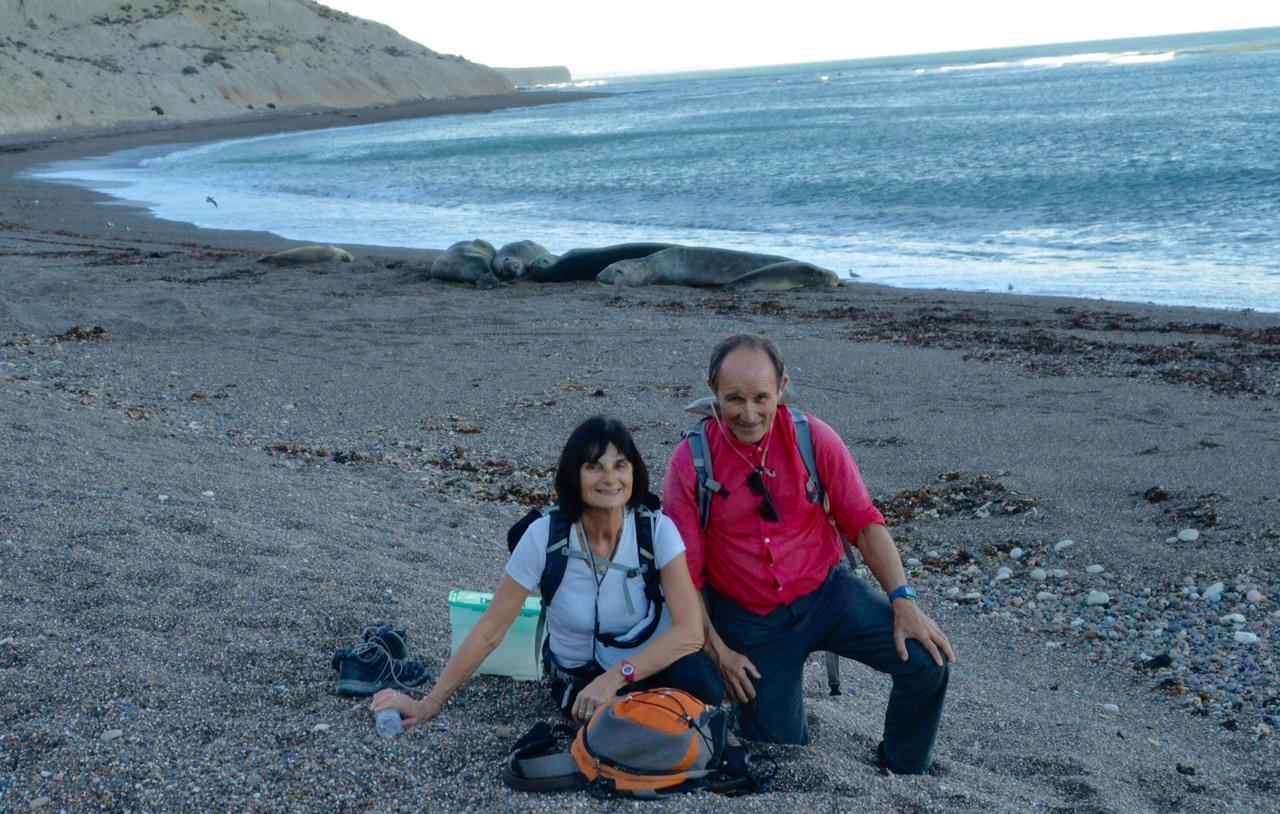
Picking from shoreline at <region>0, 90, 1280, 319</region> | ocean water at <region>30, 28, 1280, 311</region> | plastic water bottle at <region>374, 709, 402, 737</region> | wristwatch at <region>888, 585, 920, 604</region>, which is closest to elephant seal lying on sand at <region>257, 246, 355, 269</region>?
shoreline at <region>0, 90, 1280, 319</region>

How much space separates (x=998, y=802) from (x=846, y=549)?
985 millimetres

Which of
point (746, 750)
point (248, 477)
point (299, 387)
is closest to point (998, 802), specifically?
point (746, 750)

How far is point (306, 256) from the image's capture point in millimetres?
17453

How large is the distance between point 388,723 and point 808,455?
1606 mm

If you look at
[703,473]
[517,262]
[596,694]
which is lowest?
[596,694]

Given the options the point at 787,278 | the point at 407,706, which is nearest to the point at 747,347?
the point at 407,706

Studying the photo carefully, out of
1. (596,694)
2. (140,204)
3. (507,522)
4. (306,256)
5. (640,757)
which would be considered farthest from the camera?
(140,204)

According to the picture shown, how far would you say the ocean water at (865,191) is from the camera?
17.5 metres

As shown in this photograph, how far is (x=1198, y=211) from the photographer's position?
21.1 metres

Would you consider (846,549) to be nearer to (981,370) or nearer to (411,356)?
(981,370)

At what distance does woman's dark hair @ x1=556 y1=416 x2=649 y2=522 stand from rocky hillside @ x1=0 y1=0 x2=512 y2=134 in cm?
6463

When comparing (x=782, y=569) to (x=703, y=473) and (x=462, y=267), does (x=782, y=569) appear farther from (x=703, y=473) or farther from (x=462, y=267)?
(x=462, y=267)

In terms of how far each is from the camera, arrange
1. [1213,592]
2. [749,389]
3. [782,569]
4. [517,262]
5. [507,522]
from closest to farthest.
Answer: [749,389] → [782,569] → [1213,592] → [507,522] → [517,262]

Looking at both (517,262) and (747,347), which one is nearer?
(747,347)
